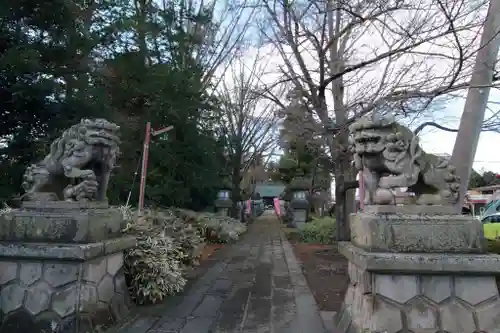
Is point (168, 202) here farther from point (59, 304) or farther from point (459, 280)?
point (459, 280)

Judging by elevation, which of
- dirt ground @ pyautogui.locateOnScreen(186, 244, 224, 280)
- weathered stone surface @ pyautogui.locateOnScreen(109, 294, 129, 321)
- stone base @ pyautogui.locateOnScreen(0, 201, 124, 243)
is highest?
stone base @ pyautogui.locateOnScreen(0, 201, 124, 243)

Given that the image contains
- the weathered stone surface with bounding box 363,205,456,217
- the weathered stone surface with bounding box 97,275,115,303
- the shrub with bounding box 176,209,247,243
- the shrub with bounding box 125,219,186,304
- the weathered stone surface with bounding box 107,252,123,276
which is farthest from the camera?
the shrub with bounding box 176,209,247,243

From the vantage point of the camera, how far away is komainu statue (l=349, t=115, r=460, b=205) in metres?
3.07

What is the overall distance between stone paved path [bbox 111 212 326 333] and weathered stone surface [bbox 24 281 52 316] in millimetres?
663

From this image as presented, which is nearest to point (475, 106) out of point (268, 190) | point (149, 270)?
point (149, 270)

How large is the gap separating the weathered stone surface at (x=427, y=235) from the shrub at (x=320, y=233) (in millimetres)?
8137

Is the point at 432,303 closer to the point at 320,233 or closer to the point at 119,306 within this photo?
the point at 119,306

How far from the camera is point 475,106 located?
17.3 feet

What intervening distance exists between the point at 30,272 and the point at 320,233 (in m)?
8.91

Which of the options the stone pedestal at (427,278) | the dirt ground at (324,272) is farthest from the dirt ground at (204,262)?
the stone pedestal at (427,278)

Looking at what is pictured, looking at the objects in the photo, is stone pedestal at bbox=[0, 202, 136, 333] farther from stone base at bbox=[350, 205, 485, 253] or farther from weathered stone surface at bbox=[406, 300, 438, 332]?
weathered stone surface at bbox=[406, 300, 438, 332]

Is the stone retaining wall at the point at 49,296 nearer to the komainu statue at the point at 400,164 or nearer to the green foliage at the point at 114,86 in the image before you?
the komainu statue at the point at 400,164

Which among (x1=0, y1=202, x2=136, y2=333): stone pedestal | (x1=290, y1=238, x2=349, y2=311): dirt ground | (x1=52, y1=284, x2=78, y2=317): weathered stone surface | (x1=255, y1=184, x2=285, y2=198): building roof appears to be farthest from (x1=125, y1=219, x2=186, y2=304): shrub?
(x1=255, y1=184, x2=285, y2=198): building roof

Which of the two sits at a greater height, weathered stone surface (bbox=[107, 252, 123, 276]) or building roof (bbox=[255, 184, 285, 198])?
building roof (bbox=[255, 184, 285, 198])
